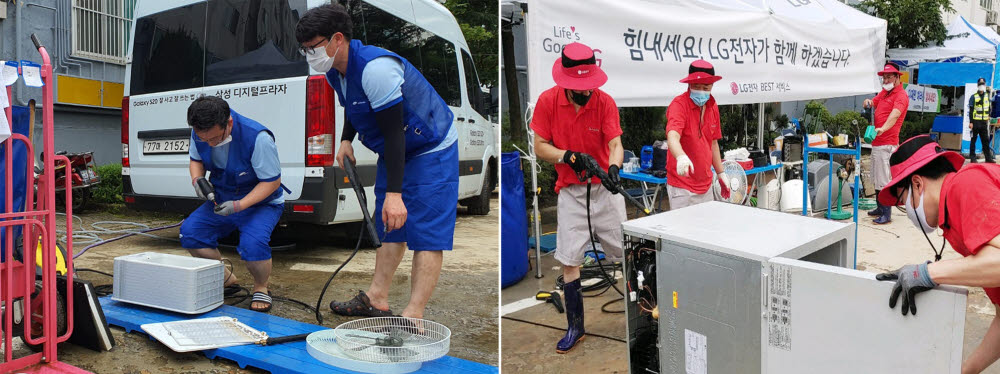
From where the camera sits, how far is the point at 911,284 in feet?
5.74

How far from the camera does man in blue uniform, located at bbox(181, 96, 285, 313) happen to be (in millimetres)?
3979

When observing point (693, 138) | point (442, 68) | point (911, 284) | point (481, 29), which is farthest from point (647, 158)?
point (911, 284)

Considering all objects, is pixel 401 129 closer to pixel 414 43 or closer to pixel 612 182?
pixel 612 182

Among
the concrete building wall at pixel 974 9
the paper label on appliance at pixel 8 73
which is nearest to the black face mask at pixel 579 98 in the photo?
the paper label on appliance at pixel 8 73

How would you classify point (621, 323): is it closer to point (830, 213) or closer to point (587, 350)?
point (587, 350)

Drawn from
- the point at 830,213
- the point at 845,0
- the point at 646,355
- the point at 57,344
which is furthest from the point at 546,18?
the point at 845,0

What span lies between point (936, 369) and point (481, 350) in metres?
2.23

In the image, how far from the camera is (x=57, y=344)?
3.34 m

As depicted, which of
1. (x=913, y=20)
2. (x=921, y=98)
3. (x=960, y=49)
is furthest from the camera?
(x=913, y=20)

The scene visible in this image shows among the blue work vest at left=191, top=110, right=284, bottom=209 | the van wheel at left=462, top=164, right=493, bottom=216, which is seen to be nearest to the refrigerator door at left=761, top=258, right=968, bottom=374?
the blue work vest at left=191, top=110, right=284, bottom=209

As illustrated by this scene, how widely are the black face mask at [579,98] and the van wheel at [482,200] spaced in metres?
4.73

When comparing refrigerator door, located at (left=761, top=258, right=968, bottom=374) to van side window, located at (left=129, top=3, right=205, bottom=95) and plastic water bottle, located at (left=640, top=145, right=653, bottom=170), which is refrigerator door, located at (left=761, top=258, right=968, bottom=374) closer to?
plastic water bottle, located at (left=640, top=145, right=653, bottom=170)

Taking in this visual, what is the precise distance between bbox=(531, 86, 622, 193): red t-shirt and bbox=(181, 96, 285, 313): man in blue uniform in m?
1.58

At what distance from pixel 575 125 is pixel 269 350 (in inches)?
72.0
